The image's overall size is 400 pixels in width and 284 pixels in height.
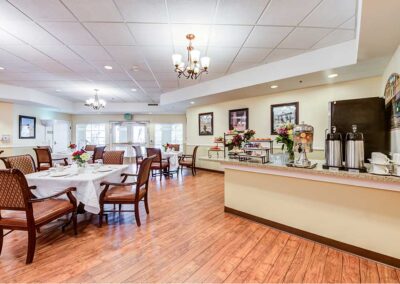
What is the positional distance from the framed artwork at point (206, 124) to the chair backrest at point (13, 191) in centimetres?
574

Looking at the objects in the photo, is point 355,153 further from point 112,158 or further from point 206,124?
point 206,124

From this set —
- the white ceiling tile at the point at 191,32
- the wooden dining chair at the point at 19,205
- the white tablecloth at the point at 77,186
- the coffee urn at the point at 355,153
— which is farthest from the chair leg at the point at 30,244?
the coffee urn at the point at 355,153

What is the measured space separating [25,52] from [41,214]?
3.18 metres

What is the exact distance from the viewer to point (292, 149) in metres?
2.88

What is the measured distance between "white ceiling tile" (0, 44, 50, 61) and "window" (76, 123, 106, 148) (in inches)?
249

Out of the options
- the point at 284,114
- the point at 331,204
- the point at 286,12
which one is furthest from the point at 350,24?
the point at 284,114

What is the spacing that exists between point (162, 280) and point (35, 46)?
4.10m

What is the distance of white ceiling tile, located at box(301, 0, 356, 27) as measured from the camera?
2.28 m

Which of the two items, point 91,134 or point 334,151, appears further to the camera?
point 91,134

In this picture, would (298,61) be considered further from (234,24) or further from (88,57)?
(88,57)

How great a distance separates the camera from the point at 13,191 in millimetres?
1986

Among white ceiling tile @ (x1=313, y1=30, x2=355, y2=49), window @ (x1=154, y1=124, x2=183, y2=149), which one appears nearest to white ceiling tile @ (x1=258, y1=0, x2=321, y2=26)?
white ceiling tile @ (x1=313, y1=30, x2=355, y2=49)

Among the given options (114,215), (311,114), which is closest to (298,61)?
(311,114)

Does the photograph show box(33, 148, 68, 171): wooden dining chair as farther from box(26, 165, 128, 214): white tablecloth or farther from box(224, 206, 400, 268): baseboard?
box(224, 206, 400, 268): baseboard
